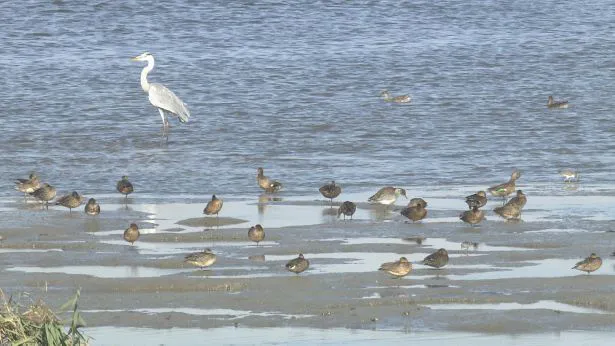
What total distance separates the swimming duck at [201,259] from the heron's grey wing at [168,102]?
11.2m

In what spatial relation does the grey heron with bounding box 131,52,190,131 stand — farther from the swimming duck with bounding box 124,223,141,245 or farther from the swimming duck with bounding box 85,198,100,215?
the swimming duck with bounding box 124,223,141,245

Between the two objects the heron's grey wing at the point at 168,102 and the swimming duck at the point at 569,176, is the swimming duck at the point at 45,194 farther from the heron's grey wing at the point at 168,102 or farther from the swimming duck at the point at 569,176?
the heron's grey wing at the point at 168,102

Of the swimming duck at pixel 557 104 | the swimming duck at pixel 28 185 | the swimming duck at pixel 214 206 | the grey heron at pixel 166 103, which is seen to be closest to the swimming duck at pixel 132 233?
the swimming duck at pixel 214 206

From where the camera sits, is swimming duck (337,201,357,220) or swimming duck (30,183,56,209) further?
swimming duck (30,183,56,209)

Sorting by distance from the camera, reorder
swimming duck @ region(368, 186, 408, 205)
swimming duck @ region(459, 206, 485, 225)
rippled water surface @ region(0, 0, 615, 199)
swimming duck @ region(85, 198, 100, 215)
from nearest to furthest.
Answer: swimming duck @ region(459, 206, 485, 225) < swimming duck @ region(85, 198, 100, 215) < swimming duck @ region(368, 186, 408, 205) < rippled water surface @ region(0, 0, 615, 199)

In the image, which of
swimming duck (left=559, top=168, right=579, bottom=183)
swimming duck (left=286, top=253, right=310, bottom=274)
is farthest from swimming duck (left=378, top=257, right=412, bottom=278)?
swimming duck (left=559, top=168, right=579, bottom=183)

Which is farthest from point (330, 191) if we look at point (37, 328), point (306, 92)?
point (306, 92)

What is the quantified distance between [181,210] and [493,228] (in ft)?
11.5

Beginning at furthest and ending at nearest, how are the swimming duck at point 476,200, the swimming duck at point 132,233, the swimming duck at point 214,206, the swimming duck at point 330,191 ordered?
the swimming duck at point 330,191
the swimming duck at point 476,200
the swimming duck at point 214,206
the swimming duck at point 132,233

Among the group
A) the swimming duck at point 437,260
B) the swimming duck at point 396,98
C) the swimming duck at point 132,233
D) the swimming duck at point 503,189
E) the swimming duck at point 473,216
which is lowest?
the swimming duck at point 437,260

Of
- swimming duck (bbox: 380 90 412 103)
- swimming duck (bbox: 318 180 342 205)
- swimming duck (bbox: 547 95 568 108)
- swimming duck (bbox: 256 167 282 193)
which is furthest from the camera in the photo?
swimming duck (bbox: 380 90 412 103)

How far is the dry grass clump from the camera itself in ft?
28.2

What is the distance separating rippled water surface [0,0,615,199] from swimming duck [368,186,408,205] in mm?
1538

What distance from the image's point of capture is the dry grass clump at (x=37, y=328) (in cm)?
861
